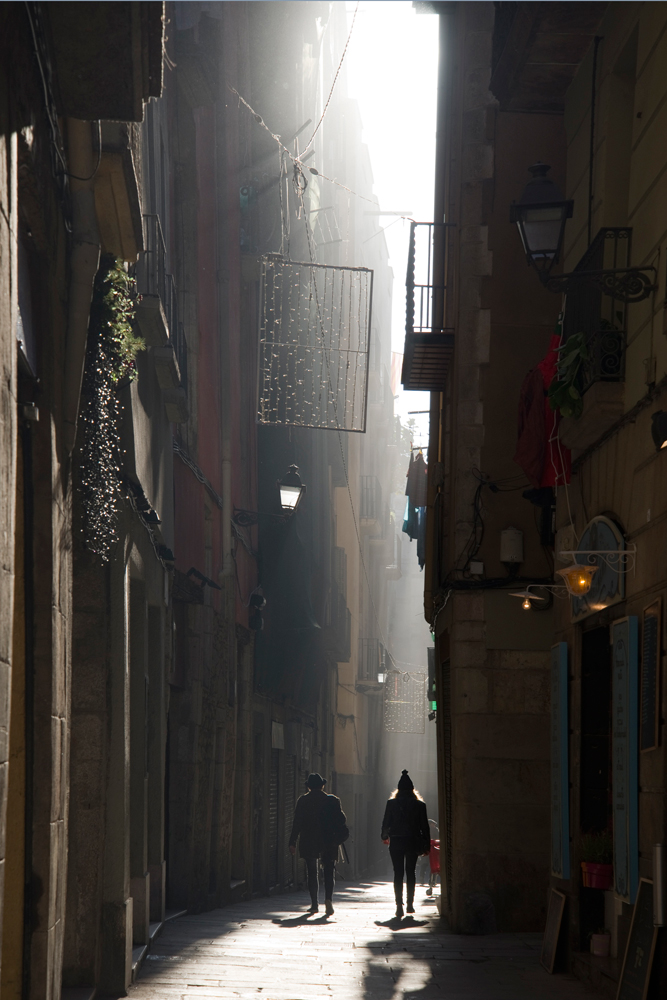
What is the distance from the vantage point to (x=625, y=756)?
7.35 m

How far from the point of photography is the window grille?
1753 centimetres

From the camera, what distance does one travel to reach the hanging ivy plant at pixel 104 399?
781 centimetres

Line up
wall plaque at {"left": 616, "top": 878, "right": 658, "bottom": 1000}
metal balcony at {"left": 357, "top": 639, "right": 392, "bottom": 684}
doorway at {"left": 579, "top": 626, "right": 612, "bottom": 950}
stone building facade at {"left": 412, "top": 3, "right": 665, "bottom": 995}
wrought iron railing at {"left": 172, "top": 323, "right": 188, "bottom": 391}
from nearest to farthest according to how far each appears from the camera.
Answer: wall plaque at {"left": 616, "top": 878, "right": 658, "bottom": 1000}, stone building facade at {"left": 412, "top": 3, "right": 665, "bottom": 995}, doorway at {"left": 579, "top": 626, "right": 612, "bottom": 950}, wrought iron railing at {"left": 172, "top": 323, "right": 188, "bottom": 391}, metal balcony at {"left": 357, "top": 639, "right": 392, "bottom": 684}

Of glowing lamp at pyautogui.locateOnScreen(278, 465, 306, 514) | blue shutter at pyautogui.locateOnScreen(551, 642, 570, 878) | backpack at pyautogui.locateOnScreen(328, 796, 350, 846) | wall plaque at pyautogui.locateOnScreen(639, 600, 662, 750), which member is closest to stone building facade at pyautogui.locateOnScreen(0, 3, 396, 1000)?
glowing lamp at pyautogui.locateOnScreen(278, 465, 306, 514)

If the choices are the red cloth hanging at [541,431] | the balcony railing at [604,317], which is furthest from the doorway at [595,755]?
the balcony railing at [604,317]

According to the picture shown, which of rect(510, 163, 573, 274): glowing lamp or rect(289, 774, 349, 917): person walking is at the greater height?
rect(510, 163, 573, 274): glowing lamp

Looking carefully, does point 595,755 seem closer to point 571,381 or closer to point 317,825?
point 571,381

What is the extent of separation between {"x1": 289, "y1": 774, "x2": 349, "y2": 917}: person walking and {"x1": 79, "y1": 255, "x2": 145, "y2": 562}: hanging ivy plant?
23.4 feet

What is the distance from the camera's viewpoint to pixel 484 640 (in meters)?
13.2

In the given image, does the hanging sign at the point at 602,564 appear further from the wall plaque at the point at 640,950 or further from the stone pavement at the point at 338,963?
the stone pavement at the point at 338,963

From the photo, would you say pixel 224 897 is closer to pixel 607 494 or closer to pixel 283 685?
pixel 283 685

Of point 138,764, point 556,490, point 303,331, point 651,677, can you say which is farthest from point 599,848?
point 303,331

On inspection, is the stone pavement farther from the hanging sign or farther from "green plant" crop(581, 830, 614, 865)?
the hanging sign

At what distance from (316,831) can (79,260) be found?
9.15 m
